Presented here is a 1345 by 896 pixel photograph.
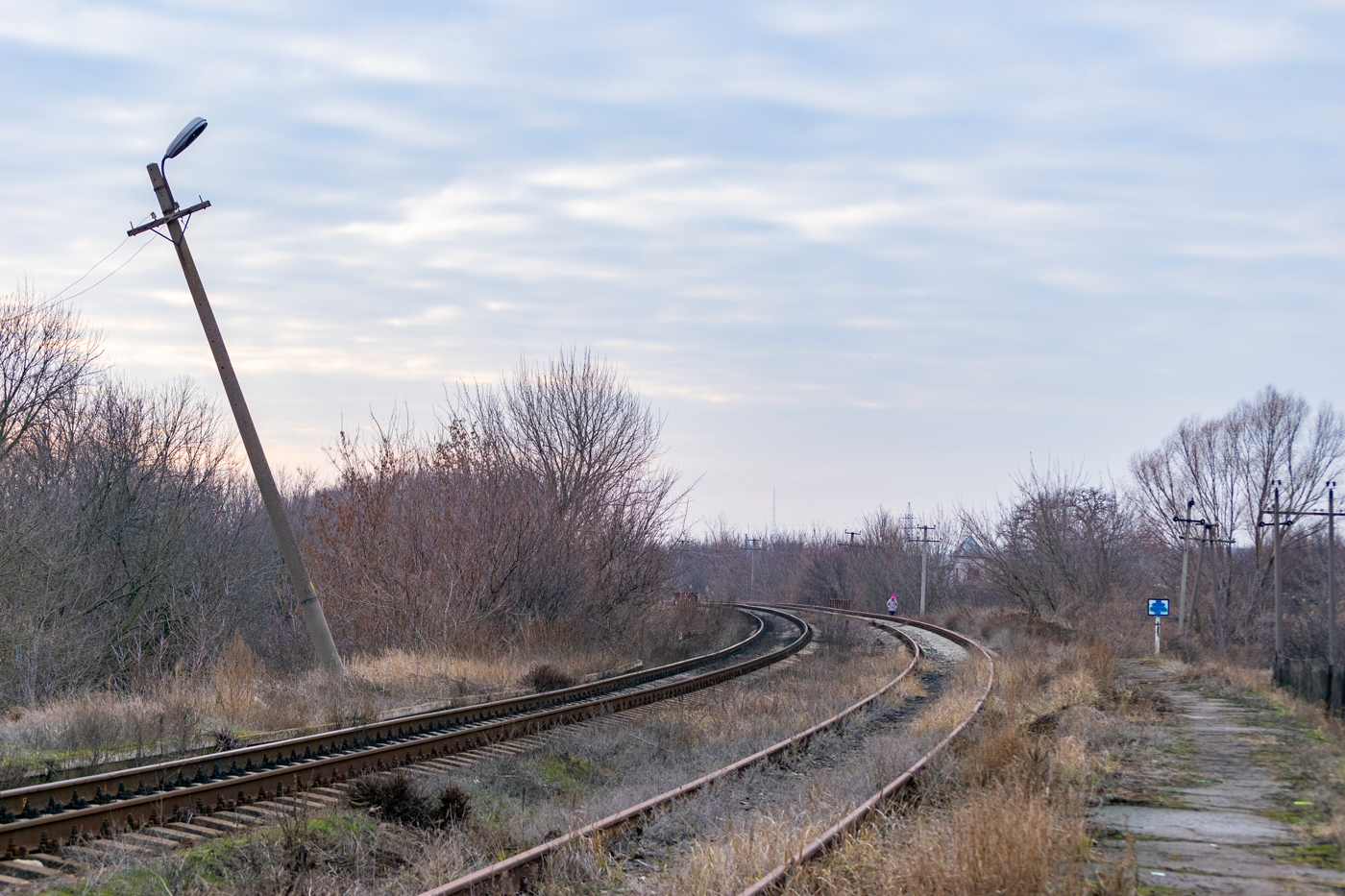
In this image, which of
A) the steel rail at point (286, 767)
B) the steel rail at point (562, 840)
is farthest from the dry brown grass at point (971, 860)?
the steel rail at point (286, 767)

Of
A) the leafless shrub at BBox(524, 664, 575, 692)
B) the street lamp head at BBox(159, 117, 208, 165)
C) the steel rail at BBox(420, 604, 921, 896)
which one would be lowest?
the leafless shrub at BBox(524, 664, 575, 692)

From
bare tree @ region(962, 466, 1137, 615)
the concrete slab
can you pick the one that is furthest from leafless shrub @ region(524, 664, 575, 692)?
bare tree @ region(962, 466, 1137, 615)

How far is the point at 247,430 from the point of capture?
48.9 ft

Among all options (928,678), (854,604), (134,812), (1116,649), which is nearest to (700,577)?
(854,604)

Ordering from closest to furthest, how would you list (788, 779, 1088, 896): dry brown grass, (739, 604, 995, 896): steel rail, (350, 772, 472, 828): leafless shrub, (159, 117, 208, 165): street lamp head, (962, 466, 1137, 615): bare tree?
1. (788, 779, 1088, 896): dry brown grass
2. (739, 604, 995, 896): steel rail
3. (350, 772, 472, 828): leafless shrub
4. (159, 117, 208, 165): street lamp head
5. (962, 466, 1137, 615): bare tree

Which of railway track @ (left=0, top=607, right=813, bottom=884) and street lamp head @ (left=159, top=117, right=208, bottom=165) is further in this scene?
street lamp head @ (left=159, top=117, right=208, bottom=165)

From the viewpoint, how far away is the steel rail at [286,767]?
22.3 ft

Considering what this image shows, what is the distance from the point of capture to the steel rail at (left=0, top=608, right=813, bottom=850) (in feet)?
22.3

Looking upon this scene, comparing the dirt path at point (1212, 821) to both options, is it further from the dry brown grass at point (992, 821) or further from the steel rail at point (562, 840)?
Result: the steel rail at point (562, 840)

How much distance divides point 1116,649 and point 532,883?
29607 millimetres

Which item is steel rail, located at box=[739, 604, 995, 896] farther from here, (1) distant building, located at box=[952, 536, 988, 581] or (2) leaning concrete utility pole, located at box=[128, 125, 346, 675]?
(1) distant building, located at box=[952, 536, 988, 581]

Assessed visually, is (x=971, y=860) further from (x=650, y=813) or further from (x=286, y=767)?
(x=286, y=767)

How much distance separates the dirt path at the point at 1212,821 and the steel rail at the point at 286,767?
21.4 ft

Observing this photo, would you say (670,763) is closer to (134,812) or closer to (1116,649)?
(134,812)
